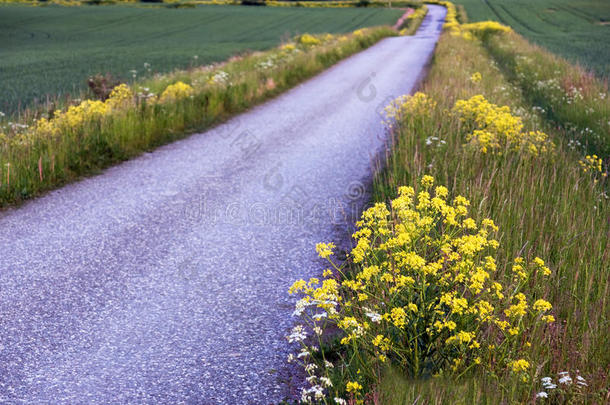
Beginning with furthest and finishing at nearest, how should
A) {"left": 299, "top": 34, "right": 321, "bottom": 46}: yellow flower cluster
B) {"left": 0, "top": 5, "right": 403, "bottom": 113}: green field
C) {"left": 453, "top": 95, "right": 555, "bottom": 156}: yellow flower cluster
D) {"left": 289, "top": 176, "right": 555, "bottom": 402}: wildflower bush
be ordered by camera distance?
1. {"left": 299, "top": 34, "right": 321, "bottom": 46}: yellow flower cluster
2. {"left": 0, "top": 5, "right": 403, "bottom": 113}: green field
3. {"left": 453, "top": 95, "right": 555, "bottom": 156}: yellow flower cluster
4. {"left": 289, "top": 176, "right": 555, "bottom": 402}: wildflower bush

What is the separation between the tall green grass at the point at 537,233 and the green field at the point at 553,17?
28231 mm

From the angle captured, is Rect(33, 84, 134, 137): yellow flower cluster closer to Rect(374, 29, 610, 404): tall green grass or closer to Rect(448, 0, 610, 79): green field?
Rect(374, 29, 610, 404): tall green grass

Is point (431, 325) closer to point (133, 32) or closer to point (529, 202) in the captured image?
point (529, 202)

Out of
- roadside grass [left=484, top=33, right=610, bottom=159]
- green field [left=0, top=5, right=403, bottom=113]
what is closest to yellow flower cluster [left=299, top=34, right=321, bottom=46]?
green field [left=0, top=5, right=403, bottom=113]

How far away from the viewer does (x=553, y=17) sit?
60562mm

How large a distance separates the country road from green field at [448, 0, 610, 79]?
94.7 feet

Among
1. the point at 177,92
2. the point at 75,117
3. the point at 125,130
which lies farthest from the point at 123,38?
the point at 75,117

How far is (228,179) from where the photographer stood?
7.48 meters

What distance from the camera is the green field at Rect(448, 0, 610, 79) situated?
40.3 m

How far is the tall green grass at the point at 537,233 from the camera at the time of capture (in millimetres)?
2645

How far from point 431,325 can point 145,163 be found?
6.34m

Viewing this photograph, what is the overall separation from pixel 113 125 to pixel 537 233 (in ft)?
21.7

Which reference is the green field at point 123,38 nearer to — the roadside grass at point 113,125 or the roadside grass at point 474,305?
the roadside grass at point 113,125

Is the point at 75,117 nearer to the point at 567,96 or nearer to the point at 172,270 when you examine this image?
the point at 172,270
